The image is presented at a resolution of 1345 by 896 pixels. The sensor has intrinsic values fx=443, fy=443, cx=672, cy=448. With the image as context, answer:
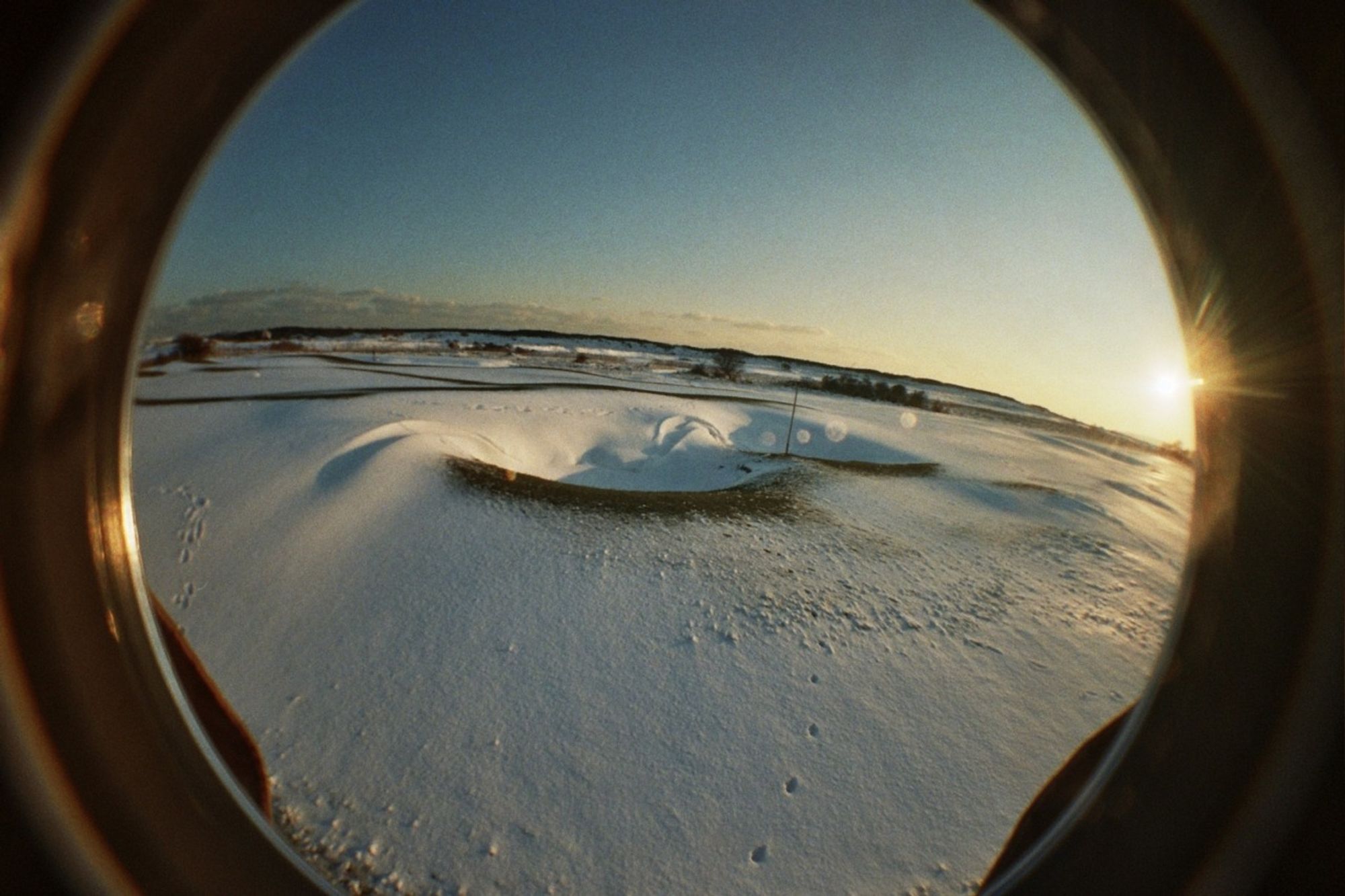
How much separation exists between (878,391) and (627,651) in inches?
1331

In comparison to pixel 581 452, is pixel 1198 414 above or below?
above

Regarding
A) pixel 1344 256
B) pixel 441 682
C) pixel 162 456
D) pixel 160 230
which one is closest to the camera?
pixel 1344 256

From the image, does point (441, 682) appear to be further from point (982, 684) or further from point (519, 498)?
point (982, 684)

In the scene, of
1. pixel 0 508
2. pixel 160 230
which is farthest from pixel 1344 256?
pixel 0 508

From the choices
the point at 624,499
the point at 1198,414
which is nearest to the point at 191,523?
the point at 624,499

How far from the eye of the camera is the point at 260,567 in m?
4.45

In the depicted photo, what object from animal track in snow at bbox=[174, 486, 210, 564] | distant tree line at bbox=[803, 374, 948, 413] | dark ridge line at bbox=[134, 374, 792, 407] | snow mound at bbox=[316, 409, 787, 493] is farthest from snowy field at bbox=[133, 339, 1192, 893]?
distant tree line at bbox=[803, 374, 948, 413]

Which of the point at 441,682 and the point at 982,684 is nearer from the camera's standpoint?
the point at 441,682

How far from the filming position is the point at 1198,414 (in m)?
0.92

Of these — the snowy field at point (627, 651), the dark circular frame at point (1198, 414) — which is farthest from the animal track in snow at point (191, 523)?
the dark circular frame at point (1198, 414)

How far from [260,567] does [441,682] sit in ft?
9.19

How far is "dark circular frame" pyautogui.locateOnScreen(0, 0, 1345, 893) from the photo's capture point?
2.41 ft

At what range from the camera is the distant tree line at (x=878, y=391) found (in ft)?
99.6

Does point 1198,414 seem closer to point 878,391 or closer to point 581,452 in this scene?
point 581,452
